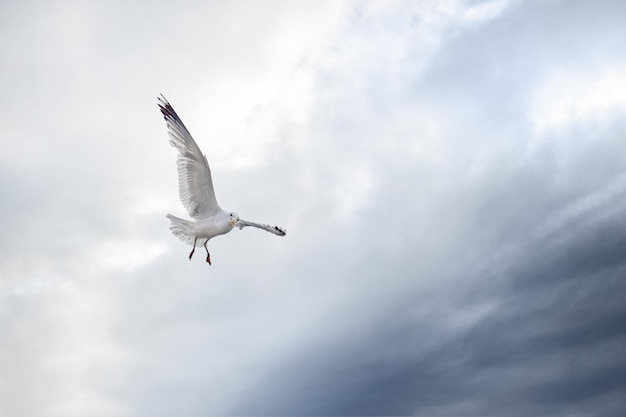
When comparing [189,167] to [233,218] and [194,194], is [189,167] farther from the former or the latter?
[233,218]

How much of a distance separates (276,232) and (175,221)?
832 cm

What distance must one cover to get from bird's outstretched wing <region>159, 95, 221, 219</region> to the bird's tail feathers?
1133 mm

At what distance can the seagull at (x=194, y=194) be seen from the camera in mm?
51281

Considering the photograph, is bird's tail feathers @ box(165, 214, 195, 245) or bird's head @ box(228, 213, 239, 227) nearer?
bird's head @ box(228, 213, 239, 227)

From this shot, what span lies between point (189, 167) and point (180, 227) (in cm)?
382

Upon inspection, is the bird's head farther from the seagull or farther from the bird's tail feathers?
the bird's tail feathers

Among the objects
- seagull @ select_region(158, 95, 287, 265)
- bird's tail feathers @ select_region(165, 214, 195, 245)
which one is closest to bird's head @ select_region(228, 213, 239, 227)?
seagull @ select_region(158, 95, 287, 265)

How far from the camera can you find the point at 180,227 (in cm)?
5216

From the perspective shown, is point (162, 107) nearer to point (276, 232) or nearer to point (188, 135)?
point (188, 135)

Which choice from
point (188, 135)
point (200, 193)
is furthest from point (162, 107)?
point (200, 193)

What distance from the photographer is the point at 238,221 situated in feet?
175

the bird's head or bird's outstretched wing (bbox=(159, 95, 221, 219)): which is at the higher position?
bird's outstretched wing (bbox=(159, 95, 221, 219))

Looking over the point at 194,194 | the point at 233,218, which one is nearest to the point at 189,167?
the point at 194,194

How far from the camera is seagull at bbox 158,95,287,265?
2019 inches
